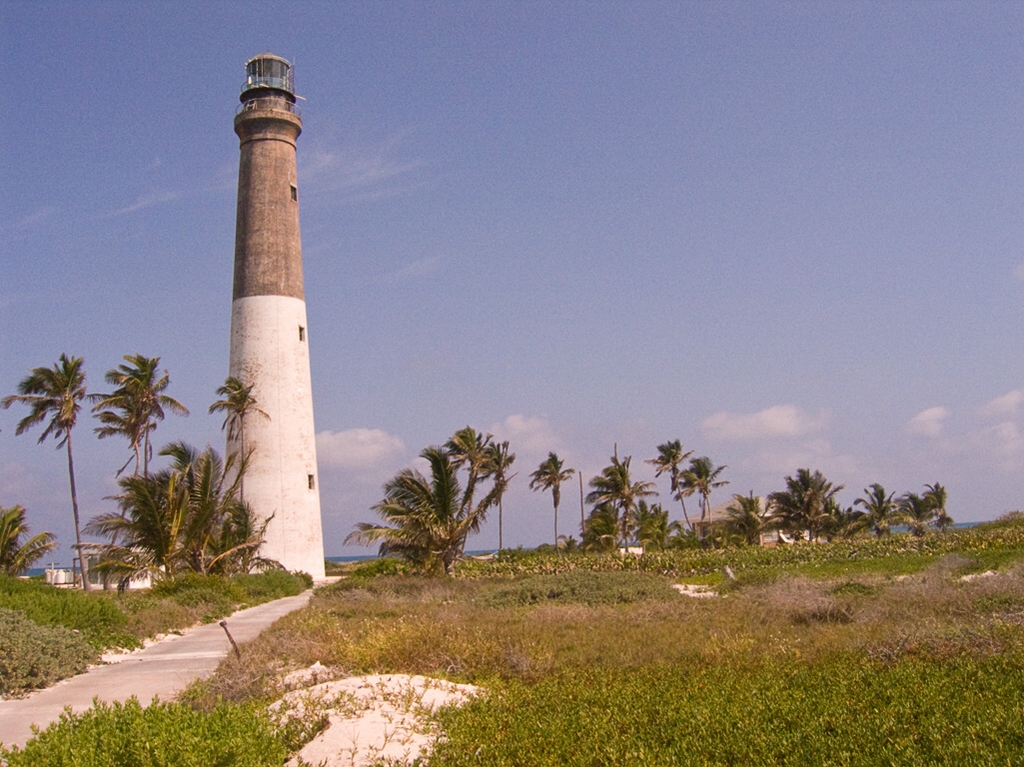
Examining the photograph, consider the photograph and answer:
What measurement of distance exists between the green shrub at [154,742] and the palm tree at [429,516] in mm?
21533

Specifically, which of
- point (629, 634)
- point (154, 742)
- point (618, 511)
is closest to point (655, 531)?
point (618, 511)

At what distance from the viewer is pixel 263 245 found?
102ft

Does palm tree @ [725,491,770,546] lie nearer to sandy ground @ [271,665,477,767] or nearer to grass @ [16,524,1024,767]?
grass @ [16,524,1024,767]

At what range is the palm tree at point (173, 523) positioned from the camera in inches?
909

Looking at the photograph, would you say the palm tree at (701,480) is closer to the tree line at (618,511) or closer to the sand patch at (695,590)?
the tree line at (618,511)

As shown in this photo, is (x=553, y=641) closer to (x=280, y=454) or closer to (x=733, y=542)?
(x=280, y=454)

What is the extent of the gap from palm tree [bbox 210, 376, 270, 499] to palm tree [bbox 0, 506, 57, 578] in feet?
31.6

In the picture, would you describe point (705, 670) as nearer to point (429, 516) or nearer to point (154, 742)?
point (154, 742)

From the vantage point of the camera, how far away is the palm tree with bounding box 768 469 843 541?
171 feet

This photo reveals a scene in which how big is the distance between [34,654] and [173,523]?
12686 mm

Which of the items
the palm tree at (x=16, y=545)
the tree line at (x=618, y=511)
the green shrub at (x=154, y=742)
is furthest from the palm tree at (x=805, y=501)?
the green shrub at (x=154, y=742)

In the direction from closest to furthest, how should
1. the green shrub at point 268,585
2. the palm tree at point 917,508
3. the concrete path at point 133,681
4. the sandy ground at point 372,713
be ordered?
the sandy ground at point 372,713, the concrete path at point 133,681, the green shrub at point 268,585, the palm tree at point 917,508

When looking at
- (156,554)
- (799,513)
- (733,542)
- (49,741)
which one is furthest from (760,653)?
(799,513)

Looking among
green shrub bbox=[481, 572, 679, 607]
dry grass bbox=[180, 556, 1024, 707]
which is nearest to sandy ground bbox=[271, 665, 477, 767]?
dry grass bbox=[180, 556, 1024, 707]
